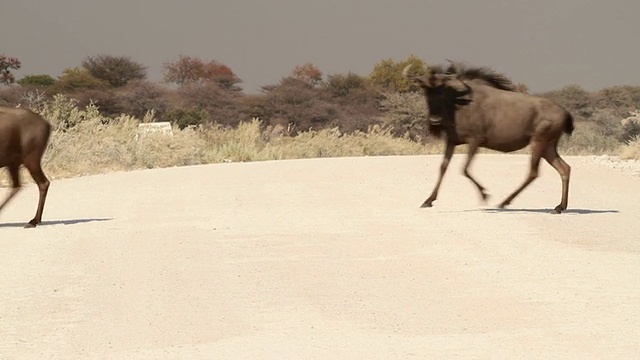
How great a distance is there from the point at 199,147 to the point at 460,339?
75.0 ft

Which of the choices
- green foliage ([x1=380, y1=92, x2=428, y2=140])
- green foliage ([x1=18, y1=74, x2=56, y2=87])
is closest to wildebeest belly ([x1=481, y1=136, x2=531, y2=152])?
green foliage ([x1=380, y1=92, x2=428, y2=140])

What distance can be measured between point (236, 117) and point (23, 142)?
39993 mm

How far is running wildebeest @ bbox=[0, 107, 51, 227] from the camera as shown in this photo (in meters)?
13.7

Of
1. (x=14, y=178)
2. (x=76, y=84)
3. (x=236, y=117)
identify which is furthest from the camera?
(x=76, y=84)

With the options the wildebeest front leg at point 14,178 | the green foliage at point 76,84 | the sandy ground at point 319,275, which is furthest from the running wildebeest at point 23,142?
the green foliage at point 76,84

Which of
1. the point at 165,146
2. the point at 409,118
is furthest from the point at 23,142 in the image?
the point at 409,118

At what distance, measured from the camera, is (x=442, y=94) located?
15.2 meters

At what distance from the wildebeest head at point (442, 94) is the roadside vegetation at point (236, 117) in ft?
33.4

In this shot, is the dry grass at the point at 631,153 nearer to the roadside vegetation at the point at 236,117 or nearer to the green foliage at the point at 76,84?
the roadside vegetation at the point at 236,117

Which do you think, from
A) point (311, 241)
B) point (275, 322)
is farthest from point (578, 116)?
point (275, 322)

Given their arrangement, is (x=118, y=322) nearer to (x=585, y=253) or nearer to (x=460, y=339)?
(x=460, y=339)

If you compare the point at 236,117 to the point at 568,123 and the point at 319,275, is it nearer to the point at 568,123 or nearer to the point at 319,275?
the point at 568,123

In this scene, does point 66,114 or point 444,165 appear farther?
point 66,114

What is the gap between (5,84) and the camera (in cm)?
5409
